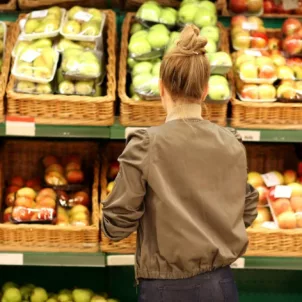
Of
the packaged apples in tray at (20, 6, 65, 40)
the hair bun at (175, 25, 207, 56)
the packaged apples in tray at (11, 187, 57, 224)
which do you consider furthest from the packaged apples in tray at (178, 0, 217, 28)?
the hair bun at (175, 25, 207, 56)

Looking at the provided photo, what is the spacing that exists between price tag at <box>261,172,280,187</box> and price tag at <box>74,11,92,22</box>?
108cm

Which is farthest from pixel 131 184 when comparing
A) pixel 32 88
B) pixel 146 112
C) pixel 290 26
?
pixel 290 26

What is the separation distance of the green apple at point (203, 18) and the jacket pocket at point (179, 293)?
1.42 metres

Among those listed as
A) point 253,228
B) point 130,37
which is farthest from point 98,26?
point 253,228

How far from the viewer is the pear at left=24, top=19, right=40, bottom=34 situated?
3.07 m

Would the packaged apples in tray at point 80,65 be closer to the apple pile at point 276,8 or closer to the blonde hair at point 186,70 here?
the blonde hair at point 186,70

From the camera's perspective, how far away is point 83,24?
310cm

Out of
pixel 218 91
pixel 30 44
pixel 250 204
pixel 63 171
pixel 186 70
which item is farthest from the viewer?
pixel 63 171

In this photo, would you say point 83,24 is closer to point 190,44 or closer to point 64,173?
point 64,173

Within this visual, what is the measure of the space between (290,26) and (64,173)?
1273mm

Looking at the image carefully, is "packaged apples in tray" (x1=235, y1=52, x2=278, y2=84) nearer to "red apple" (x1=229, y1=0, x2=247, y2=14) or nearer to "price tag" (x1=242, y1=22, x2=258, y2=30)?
"price tag" (x1=242, y1=22, x2=258, y2=30)

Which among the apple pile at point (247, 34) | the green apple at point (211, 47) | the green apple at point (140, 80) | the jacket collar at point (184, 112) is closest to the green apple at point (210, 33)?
the green apple at point (211, 47)

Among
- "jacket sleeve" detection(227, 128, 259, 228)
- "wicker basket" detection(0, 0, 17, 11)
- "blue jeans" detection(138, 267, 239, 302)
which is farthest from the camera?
"wicker basket" detection(0, 0, 17, 11)

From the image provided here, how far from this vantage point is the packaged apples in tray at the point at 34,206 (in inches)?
112
